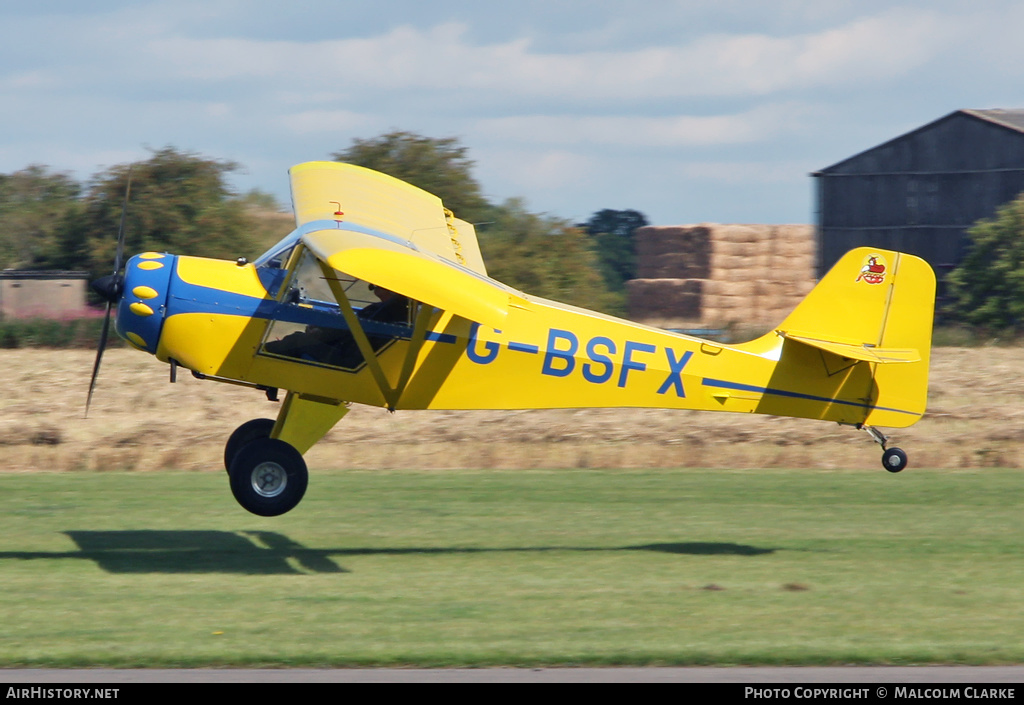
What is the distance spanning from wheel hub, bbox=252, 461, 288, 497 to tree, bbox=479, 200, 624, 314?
15.7 m

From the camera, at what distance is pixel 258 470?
9.80 m

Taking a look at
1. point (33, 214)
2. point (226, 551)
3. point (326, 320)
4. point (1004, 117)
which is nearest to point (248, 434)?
point (226, 551)

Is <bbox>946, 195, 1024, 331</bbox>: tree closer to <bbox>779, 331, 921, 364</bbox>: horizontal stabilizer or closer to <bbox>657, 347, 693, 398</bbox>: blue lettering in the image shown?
<bbox>779, 331, 921, 364</bbox>: horizontal stabilizer

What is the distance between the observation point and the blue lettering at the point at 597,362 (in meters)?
10.3

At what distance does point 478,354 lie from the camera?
10148 mm

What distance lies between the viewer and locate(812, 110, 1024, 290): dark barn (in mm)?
34656

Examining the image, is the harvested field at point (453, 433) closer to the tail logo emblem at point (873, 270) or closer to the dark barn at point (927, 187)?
the tail logo emblem at point (873, 270)

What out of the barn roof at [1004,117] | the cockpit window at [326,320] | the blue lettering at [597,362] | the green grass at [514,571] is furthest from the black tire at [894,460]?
the barn roof at [1004,117]

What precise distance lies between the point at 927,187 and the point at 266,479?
99.9ft

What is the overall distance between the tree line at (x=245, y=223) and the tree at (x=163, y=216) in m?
0.02
